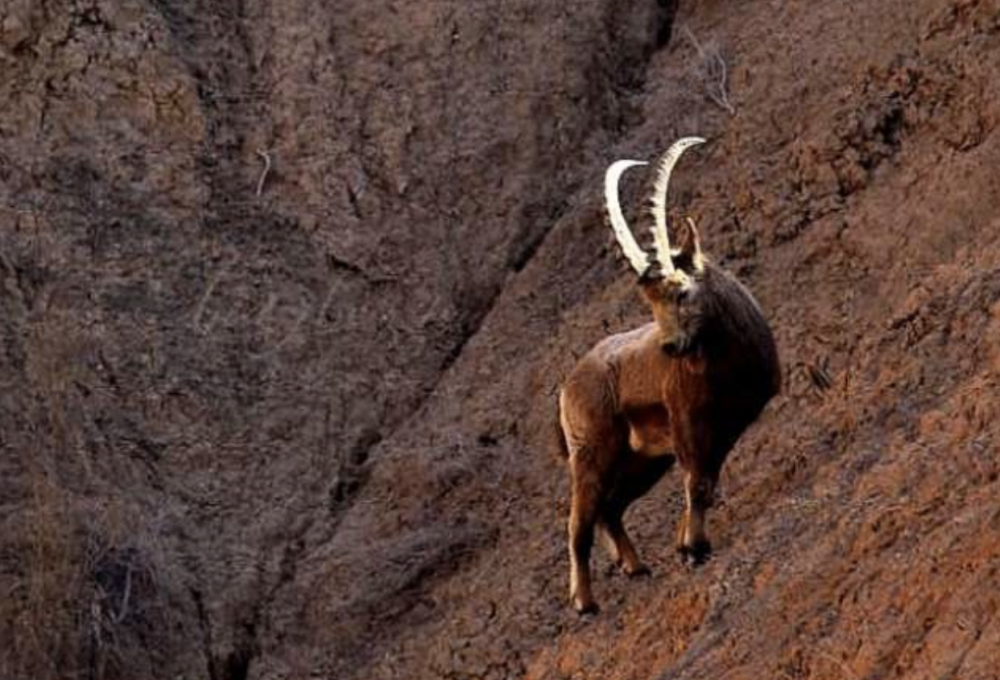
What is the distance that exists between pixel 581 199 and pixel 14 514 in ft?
14.9

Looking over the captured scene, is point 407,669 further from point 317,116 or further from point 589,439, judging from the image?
point 317,116

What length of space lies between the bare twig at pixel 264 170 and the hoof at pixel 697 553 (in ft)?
21.9

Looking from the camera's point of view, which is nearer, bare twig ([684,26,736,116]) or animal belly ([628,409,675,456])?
animal belly ([628,409,675,456])

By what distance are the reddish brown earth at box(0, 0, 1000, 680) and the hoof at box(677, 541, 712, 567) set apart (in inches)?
7.3

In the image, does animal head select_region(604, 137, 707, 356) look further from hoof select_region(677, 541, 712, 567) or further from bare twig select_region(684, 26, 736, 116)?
bare twig select_region(684, 26, 736, 116)

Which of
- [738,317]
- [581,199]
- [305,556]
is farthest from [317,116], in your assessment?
[738,317]

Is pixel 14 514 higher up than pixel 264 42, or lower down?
lower down

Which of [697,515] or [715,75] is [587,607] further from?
[715,75]

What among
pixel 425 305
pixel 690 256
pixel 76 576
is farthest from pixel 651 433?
pixel 425 305

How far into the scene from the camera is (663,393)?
15227 millimetres

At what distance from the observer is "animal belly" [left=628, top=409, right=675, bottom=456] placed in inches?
607

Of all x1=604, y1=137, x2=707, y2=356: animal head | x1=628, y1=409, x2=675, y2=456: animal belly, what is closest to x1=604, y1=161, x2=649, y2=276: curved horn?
x1=604, y1=137, x2=707, y2=356: animal head

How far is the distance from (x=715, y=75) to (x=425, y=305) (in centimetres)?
258

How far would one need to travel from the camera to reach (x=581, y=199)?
20938 mm
